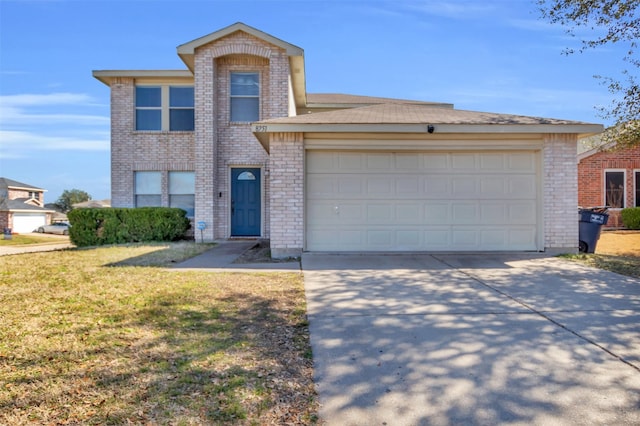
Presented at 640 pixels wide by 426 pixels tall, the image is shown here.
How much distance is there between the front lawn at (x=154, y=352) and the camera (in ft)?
9.11

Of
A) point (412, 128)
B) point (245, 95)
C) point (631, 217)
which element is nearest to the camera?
point (412, 128)

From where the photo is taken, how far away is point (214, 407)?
9.20ft

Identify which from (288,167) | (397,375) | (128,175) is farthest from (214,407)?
(128,175)

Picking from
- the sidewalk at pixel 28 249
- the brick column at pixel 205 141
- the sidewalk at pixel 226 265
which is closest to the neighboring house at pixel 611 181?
the brick column at pixel 205 141

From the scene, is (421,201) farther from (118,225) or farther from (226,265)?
(118,225)

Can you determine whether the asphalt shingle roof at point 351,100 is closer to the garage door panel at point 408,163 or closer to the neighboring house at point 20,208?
the garage door panel at point 408,163

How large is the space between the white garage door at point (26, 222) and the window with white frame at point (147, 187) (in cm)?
3265

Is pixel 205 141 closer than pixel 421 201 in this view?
No

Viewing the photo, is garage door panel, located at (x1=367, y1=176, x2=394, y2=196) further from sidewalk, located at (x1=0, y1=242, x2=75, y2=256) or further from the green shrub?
the green shrub

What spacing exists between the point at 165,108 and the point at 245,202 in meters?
4.75

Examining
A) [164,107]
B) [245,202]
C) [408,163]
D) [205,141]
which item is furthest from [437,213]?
[164,107]

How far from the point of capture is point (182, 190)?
15688 millimetres

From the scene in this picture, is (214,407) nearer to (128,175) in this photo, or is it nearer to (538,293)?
(538,293)

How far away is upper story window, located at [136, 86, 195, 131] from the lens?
1568 cm
